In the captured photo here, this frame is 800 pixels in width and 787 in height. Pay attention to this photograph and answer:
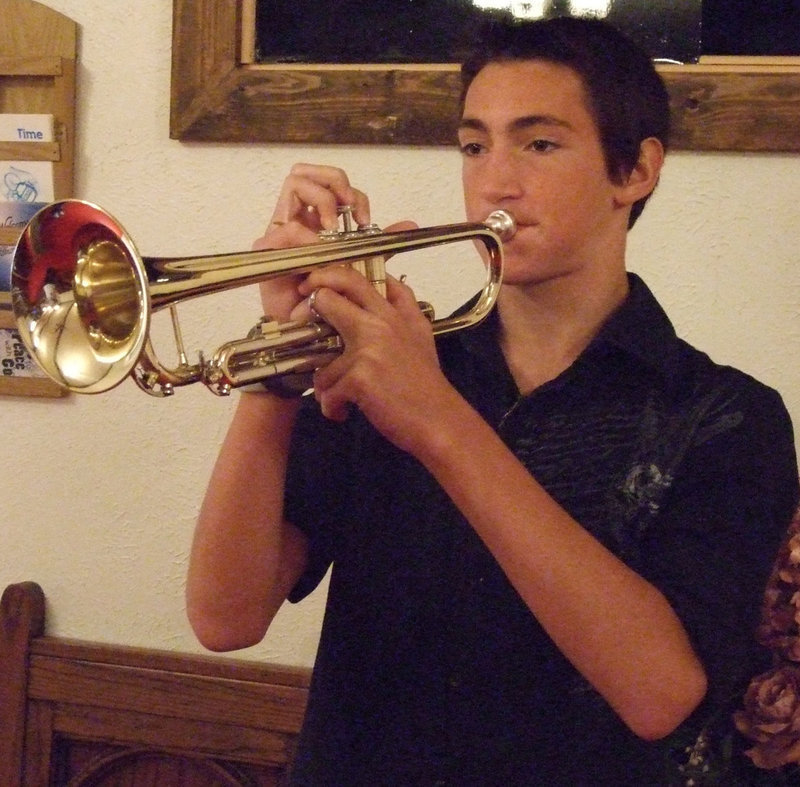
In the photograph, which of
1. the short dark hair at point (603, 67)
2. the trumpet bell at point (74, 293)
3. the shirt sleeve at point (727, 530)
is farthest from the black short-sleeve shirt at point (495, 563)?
the trumpet bell at point (74, 293)

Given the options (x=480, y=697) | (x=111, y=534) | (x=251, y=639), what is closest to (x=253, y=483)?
(x=251, y=639)

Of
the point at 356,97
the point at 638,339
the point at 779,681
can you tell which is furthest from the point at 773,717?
the point at 356,97

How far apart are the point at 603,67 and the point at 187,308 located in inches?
27.1

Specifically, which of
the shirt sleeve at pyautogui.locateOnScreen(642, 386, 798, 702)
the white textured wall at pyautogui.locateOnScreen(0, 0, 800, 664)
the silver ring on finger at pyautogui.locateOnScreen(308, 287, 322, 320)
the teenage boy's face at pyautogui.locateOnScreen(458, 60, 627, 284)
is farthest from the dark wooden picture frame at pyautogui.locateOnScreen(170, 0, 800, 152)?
the silver ring on finger at pyautogui.locateOnScreen(308, 287, 322, 320)

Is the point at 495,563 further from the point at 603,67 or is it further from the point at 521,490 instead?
the point at 603,67

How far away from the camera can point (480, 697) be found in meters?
0.83

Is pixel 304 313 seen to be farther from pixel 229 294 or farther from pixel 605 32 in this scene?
pixel 229 294

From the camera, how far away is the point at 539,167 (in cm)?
86

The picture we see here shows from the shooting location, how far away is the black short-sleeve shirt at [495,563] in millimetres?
789

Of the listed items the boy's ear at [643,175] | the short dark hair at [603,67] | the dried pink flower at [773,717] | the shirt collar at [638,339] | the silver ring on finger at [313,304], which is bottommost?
the dried pink flower at [773,717]

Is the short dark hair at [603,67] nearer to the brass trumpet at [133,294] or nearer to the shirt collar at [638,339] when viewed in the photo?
the shirt collar at [638,339]

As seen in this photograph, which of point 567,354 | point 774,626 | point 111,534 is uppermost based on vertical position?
point 567,354

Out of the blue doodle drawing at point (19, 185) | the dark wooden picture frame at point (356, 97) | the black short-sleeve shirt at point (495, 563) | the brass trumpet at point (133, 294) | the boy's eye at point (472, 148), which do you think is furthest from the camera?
the blue doodle drawing at point (19, 185)

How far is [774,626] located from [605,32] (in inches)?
24.3
